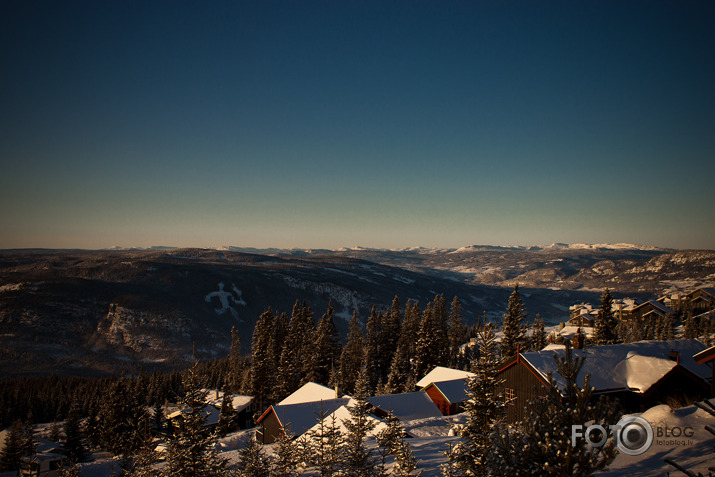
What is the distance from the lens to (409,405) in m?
36.9

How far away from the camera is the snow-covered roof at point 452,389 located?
3762 centimetres

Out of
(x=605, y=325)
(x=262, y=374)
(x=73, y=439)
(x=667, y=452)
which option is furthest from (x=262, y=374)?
(x=605, y=325)

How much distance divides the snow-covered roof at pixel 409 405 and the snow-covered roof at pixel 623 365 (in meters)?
14.3

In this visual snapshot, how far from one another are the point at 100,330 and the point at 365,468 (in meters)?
194

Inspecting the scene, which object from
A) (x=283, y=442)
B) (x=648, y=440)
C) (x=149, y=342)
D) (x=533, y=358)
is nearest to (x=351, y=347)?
(x=533, y=358)

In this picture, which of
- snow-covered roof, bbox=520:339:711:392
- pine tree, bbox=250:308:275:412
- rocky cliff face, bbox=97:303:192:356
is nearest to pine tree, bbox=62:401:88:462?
pine tree, bbox=250:308:275:412

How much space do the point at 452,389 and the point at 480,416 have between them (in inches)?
1069

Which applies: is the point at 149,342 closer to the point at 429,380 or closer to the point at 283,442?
the point at 429,380

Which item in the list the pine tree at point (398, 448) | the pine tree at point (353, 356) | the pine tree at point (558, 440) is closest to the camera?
the pine tree at point (558, 440)

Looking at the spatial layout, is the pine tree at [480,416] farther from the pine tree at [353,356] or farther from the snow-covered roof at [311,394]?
the pine tree at [353,356]

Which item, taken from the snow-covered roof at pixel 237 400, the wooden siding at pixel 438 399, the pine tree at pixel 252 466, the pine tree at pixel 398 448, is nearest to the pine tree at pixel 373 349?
the wooden siding at pixel 438 399

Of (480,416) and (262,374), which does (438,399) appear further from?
(480,416)

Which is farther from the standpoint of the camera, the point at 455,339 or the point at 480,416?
the point at 455,339

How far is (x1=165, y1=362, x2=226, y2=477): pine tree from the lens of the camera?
14703 mm
